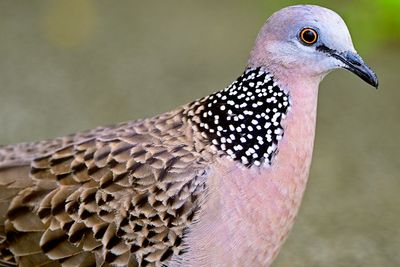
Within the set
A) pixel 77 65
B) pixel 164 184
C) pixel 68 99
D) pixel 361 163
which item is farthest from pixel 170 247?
pixel 77 65

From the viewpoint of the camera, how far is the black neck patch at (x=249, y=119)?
9.84 feet

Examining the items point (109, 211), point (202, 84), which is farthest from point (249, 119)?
point (202, 84)

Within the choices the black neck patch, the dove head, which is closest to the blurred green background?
the black neck patch

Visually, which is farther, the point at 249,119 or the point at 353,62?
the point at 249,119

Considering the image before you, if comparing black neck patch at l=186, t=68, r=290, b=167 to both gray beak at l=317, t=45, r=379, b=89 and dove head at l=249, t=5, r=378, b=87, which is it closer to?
dove head at l=249, t=5, r=378, b=87

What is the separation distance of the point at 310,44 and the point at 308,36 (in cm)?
3

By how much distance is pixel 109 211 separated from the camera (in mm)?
2902

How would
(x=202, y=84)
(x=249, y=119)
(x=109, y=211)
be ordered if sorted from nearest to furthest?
(x=109, y=211), (x=249, y=119), (x=202, y=84)

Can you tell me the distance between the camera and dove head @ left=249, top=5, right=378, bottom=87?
9.54 ft

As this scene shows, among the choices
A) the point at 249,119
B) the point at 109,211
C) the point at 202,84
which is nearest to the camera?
the point at 109,211

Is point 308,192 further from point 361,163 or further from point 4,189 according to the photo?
point 4,189

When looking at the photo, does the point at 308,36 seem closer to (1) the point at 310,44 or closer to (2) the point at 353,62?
(1) the point at 310,44

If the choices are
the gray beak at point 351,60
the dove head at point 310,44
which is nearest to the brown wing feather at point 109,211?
the dove head at point 310,44

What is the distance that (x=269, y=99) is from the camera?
3.04 metres
